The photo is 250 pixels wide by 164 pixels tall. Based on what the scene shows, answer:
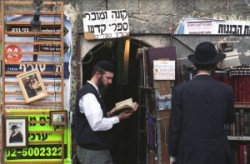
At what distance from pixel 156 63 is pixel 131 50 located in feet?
5.99

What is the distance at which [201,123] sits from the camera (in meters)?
4.46

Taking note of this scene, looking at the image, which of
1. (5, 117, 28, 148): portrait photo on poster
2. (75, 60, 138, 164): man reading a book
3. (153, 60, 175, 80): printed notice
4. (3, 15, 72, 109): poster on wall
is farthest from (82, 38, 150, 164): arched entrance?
(75, 60, 138, 164): man reading a book

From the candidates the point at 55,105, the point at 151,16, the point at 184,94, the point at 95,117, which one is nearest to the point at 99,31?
the point at 151,16

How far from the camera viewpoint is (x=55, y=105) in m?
6.58

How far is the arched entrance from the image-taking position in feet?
25.8

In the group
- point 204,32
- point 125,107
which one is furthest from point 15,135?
point 204,32

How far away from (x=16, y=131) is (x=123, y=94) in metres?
2.40

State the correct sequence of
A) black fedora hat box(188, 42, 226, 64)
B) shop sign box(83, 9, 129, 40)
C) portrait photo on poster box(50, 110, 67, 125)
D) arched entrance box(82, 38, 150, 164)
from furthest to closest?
arched entrance box(82, 38, 150, 164)
shop sign box(83, 9, 129, 40)
portrait photo on poster box(50, 110, 67, 125)
black fedora hat box(188, 42, 226, 64)

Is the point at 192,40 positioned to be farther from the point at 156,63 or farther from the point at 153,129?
the point at 153,129

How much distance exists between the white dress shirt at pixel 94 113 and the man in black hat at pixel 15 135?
5.17 feet

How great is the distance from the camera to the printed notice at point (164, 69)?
6113 mm

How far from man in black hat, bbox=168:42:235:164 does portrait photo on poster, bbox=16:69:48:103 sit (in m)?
2.51

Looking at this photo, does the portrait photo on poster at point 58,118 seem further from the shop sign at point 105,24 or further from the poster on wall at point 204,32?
the poster on wall at point 204,32

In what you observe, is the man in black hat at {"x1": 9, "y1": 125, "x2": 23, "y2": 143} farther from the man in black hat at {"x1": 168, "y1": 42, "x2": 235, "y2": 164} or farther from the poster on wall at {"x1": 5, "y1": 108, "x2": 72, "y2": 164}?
the man in black hat at {"x1": 168, "y1": 42, "x2": 235, "y2": 164}
